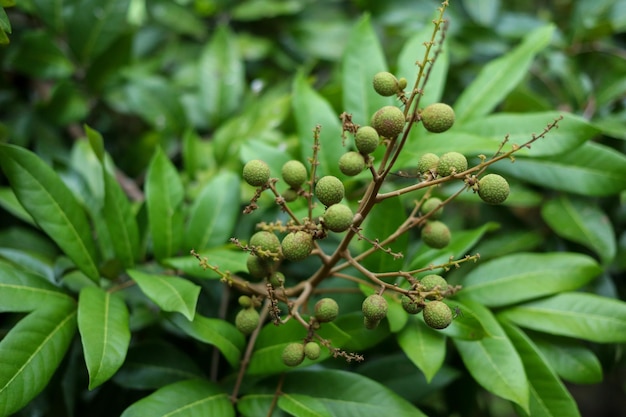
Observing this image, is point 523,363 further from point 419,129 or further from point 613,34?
point 613,34

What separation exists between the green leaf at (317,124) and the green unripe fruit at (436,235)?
0.23 meters

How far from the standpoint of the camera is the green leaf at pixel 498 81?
1.19 meters

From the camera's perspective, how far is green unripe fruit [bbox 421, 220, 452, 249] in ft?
3.01

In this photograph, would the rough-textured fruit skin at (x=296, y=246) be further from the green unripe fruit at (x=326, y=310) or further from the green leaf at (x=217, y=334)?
the green leaf at (x=217, y=334)

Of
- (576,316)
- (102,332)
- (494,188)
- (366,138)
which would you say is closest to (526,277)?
(576,316)

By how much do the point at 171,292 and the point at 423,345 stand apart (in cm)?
42

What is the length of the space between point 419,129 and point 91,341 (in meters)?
0.71

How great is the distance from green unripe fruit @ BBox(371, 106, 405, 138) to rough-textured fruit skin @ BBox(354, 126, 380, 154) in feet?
0.04

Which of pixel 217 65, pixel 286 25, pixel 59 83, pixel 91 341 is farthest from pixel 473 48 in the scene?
Answer: pixel 91 341

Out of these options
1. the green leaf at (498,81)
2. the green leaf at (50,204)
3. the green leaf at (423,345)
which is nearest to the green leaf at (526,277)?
the green leaf at (423,345)

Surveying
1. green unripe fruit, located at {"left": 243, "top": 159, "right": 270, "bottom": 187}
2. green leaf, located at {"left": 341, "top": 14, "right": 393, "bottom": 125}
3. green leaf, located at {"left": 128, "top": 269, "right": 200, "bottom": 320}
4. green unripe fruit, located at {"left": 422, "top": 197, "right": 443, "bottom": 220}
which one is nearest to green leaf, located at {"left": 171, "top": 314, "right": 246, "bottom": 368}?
green leaf, located at {"left": 128, "top": 269, "right": 200, "bottom": 320}

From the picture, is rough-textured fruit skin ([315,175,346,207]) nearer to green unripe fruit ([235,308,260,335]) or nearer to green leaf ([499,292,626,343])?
green unripe fruit ([235,308,260,335])

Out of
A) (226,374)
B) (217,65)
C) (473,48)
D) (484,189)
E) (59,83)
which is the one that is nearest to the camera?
(484,189)

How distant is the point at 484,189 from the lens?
76cm
